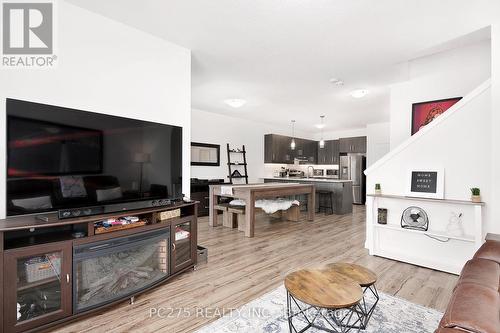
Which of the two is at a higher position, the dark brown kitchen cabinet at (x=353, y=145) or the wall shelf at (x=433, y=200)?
the dark brown kitchen cabinet at (x=353, y=145)

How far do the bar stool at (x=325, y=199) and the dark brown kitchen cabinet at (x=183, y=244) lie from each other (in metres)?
4.66

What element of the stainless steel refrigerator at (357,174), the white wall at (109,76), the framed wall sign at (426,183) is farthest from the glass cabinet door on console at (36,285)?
the stainless steel refrigerator at (357,174)

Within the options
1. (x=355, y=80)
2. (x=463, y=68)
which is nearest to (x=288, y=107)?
(x=355, y=80)

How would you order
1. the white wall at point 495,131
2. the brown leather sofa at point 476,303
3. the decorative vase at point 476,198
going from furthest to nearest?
the decorative vase at point 476,198 → the white wall at point 495,131 → the brown leather sofa at point 476,303

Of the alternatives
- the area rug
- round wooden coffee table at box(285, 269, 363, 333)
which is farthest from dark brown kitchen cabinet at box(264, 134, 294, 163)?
round wooden coffee table at box(285, 269, 363, 333)

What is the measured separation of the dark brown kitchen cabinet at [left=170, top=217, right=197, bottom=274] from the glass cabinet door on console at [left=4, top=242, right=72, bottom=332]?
Answer: 93cm

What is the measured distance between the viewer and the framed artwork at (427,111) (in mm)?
3547

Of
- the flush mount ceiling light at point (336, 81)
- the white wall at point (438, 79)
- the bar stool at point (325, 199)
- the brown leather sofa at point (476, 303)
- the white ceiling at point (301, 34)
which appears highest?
the white ceiling at point (301, 34)

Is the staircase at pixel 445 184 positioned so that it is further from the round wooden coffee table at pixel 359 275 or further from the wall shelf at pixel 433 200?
the round wooden coffee table at pixel 359 275

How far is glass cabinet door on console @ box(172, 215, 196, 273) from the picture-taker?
2.60 m

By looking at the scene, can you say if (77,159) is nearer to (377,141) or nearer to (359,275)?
(359,275)

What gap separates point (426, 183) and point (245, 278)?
8.41ft

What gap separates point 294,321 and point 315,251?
1.81 metres

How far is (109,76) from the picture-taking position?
8.21 feet
